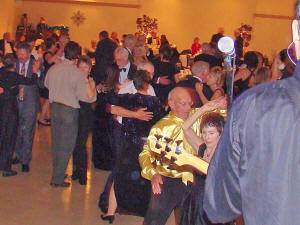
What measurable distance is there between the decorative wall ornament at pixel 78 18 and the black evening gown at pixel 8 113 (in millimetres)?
14339

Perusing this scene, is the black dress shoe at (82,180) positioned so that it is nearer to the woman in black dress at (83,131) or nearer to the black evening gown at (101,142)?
the woman in black dress at (83,131)

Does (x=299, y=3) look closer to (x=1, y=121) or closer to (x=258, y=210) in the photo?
(x=258, y=210)

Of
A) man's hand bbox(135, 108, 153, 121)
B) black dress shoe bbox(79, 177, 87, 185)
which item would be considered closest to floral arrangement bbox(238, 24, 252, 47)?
black dress shoe bbox(79, 177, 87, 185)

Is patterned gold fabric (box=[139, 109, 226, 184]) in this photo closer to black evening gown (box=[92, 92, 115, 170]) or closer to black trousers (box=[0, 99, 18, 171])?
black trousers (box=[0, 99, 18, 171])

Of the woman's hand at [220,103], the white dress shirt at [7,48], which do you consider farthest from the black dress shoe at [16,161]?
the white dress shirt at [7,48]

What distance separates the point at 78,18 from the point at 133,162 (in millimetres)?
16308

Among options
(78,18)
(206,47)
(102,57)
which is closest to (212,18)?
(78,18)

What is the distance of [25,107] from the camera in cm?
629

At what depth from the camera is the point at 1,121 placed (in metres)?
6.06

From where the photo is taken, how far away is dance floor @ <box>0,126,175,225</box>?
16.3 ft

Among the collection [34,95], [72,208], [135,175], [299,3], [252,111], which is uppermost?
[299,3]

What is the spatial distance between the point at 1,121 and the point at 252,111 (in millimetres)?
5104

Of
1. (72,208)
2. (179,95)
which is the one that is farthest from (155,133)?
(72,208)

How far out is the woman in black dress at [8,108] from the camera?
19.4 ft
